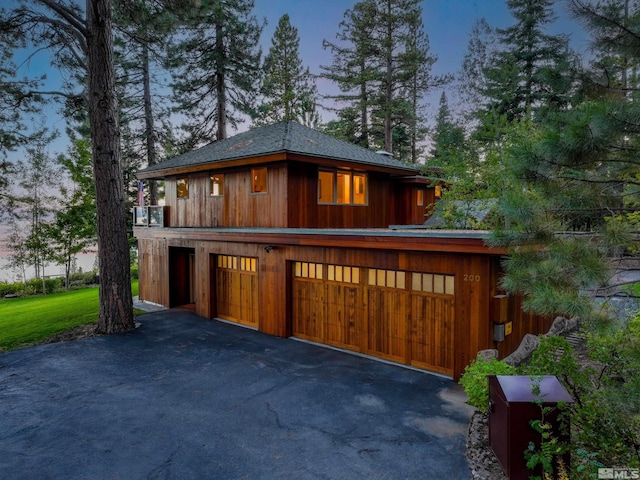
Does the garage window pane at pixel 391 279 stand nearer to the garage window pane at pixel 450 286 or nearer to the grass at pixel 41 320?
the garage window pane at pixel 450 286

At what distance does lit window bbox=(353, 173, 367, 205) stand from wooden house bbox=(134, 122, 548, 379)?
0.12 ft

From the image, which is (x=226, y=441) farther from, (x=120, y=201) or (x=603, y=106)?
(x=120, y=201)

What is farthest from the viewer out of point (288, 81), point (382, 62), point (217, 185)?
point (288, 81)

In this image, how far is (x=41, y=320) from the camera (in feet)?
41.5

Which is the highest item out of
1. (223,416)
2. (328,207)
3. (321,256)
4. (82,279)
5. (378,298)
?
(328,207)

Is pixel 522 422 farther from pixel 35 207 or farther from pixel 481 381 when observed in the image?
pixel 35 207

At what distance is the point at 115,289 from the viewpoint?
10.7 metres

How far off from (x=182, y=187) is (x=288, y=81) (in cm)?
1584

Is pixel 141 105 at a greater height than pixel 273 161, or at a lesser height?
greater

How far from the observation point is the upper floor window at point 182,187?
13.4m

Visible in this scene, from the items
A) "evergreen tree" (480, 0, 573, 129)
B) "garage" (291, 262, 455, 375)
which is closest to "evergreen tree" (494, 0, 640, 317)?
"garage" (291, 262, 455, 375)

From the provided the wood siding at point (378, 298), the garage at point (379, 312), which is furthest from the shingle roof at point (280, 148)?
the garage at point (379, 312)

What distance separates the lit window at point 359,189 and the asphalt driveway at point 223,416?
17.7ft

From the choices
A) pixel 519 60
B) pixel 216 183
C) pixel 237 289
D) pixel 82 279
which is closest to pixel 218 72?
pixel 216 183
